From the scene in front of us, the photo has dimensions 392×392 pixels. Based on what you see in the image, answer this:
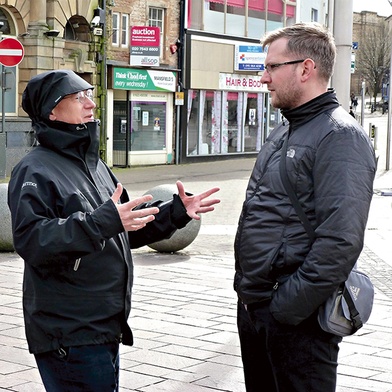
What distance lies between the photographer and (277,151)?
3752 mm

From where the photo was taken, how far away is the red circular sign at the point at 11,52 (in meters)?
19.7

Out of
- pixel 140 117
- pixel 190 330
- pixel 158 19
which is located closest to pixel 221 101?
pixel 158 19

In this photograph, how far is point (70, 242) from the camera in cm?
336

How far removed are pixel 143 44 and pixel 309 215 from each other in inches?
1013

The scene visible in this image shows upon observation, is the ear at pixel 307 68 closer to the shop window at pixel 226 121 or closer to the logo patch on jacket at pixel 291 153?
the logo patch on jacket at pixel 291 153

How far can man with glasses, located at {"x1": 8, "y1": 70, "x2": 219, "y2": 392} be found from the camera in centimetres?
340

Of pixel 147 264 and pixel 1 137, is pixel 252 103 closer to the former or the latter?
pixel 1 137

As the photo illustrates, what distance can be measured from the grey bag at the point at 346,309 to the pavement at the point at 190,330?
7.06 ft

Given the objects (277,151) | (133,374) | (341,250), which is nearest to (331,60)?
(277,151)

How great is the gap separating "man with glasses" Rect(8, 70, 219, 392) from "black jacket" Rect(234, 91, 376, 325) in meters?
0.46

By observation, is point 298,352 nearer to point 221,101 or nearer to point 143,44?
point 143,44

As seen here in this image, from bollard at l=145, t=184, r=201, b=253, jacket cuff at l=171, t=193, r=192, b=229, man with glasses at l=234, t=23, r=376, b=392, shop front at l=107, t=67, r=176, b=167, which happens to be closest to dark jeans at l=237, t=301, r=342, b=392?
man with glasses at l=234, t=23, r=376, b=392

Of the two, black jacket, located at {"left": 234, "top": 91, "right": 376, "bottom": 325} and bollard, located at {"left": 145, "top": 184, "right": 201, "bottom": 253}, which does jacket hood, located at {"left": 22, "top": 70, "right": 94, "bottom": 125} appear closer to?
black jacket, located at {"left": 234, "top": 91, "right": 376, "bottom": 325}

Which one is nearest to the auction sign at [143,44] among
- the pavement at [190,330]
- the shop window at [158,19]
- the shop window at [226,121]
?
the shop window at [158,19]
